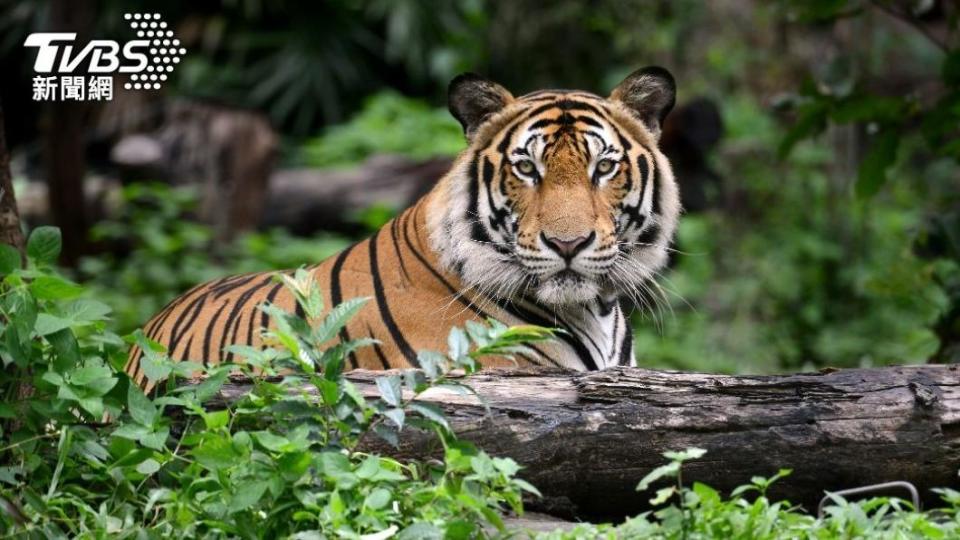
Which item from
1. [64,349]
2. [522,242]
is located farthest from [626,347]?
[64,349]

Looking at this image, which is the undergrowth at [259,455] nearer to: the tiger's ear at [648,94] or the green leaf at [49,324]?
the green leaf at [49,324]

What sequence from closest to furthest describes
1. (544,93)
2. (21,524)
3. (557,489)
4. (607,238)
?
(21,524), (557,489), (607,238), (544,93)

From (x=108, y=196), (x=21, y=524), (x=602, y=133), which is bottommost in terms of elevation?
(x=108, y=196)

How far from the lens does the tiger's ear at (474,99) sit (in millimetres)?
4582

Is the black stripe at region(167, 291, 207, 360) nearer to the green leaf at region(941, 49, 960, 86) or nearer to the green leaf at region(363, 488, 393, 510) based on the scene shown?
the green leaf at region(363, 488, 393, 510)

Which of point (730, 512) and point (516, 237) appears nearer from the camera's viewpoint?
point (730, 512)

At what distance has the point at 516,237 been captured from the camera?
14.4 feet

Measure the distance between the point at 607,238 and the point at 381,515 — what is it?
5.59 feet

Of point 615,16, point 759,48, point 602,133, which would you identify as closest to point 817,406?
point 602,133

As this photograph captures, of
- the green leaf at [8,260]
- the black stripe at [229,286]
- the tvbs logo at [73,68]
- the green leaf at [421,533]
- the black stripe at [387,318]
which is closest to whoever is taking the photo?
the green leaf at [421,533]

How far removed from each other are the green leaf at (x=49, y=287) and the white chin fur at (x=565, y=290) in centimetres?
162

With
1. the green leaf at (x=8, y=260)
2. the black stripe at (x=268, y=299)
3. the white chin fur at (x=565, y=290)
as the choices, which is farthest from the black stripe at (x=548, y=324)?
the green leaf at (x=8, y=260)

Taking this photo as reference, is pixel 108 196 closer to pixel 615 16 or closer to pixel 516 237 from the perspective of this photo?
pixel 615 16

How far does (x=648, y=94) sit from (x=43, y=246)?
2.18 meters
